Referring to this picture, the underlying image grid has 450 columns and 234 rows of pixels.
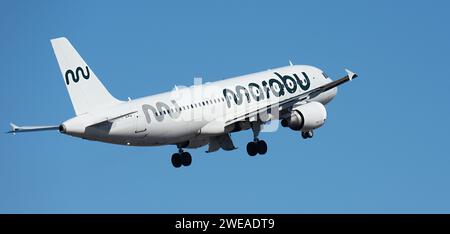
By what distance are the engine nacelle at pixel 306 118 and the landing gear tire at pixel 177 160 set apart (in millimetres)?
7102

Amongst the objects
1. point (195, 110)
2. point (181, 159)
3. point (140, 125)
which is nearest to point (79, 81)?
point (140, 125)

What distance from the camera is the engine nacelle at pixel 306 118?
9488cm

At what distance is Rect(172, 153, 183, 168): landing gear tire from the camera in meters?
95.7

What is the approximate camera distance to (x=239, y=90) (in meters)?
96.0

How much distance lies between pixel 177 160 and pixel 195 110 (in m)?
4.81

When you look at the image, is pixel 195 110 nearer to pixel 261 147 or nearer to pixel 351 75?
pixel 261 147

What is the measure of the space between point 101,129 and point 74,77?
4174mm

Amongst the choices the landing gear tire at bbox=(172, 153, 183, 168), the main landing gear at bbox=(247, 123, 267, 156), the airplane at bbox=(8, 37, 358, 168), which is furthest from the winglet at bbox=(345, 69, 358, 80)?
the landing gear tire at bbox=(172, 153, 183, 168)

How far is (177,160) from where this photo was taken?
95688 millimetres

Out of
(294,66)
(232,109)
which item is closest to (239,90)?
(232,109)

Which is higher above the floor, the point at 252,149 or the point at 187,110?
the point at 187,110

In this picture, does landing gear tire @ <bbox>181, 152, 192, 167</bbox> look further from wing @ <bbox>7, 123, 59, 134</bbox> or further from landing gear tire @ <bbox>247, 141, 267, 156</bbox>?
wing @ <bbox>7, 123, 59, 134</bbox>

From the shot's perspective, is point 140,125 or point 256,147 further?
point 256,147

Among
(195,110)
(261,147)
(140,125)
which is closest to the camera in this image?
(140,125)
